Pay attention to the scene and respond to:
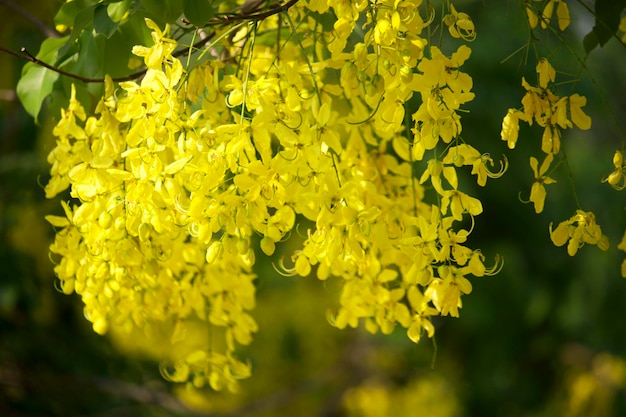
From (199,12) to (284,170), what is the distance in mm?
193

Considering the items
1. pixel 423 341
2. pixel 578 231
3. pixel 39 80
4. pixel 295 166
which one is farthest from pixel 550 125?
pixel 423 341

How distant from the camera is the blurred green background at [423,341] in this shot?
2422mm

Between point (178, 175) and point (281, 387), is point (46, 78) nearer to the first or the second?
point (178, 175)

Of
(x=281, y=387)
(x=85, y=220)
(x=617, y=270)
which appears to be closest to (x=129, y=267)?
(x=85, y=220)

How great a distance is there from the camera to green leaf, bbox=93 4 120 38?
0.93 meters

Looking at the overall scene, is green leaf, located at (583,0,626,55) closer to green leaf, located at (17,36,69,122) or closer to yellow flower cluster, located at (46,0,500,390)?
yellow flower cluster, located at (46,0,500,390)

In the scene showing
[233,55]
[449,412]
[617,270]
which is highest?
[233,55]

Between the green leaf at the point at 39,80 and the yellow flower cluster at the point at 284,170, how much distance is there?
0.10m

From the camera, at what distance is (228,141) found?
83cm

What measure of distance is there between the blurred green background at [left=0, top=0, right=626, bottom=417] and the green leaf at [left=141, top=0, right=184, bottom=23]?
2.72ft

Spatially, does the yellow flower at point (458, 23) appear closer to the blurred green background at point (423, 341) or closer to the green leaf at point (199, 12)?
the green leaf at point (199, 12)

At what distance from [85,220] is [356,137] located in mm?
334

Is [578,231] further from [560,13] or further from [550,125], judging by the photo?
[560,13]

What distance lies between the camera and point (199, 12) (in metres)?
0.87
